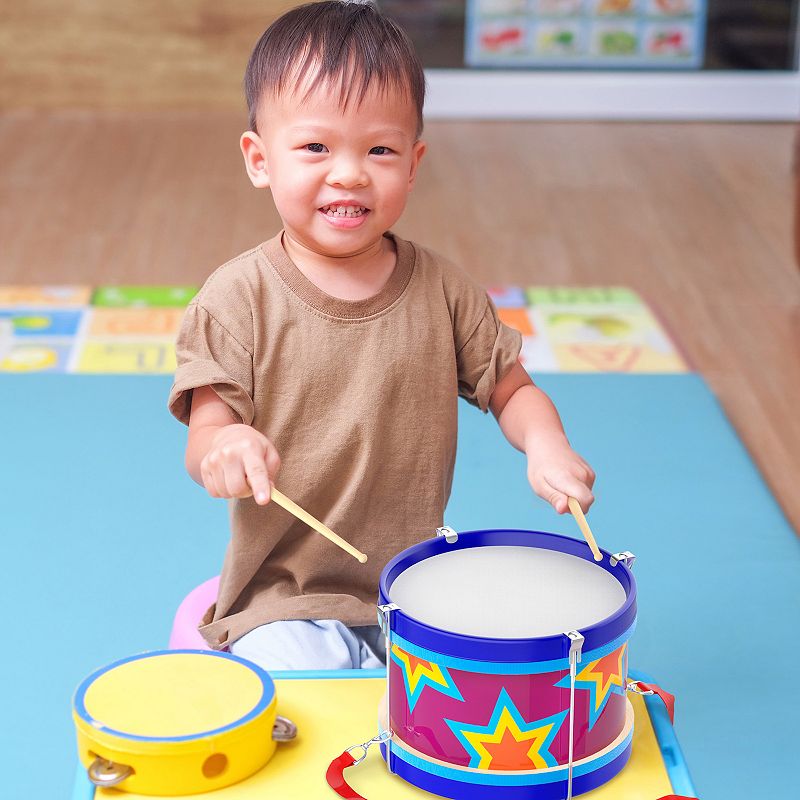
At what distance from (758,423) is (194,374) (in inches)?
51.4

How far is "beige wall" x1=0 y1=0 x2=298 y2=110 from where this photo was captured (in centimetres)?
404

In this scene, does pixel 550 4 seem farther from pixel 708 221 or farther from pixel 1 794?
pixel 1 794

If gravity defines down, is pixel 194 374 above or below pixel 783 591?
above

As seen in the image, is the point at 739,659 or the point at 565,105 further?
the point at 565,105

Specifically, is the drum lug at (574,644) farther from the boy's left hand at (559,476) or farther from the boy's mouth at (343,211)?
the boy's mouth at (343,211)

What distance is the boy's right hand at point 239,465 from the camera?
0.76m

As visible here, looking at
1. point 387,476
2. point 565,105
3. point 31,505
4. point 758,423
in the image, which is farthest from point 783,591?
point 565,105

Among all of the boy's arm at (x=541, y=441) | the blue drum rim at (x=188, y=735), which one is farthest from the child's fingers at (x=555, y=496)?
the blue drum rim at (x=188, y=735)

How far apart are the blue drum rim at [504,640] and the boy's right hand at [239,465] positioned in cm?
10

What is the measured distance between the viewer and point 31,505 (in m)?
1.66

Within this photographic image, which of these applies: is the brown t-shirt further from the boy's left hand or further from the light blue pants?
the boy's left hand

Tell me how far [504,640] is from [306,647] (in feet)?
1.08

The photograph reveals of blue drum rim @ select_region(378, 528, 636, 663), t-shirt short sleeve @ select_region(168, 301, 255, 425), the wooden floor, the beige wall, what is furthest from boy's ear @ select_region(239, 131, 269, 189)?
the beige wall

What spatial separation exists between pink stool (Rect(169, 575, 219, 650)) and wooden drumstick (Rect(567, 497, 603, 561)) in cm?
36
